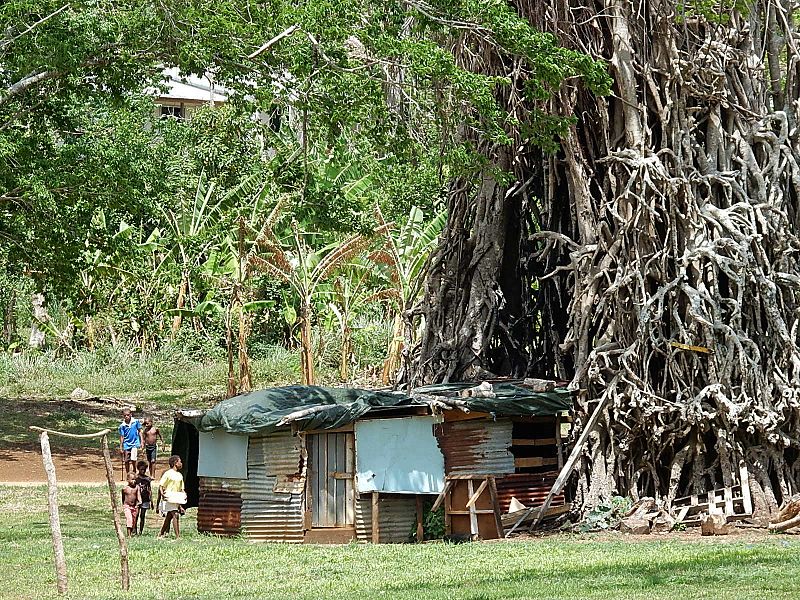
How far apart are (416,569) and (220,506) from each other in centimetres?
533

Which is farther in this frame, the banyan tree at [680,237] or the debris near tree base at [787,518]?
the banyan tree at [680,237]

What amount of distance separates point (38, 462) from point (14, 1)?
10593mm

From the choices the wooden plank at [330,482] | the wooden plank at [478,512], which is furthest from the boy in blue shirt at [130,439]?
the wooden plank at [478,512]

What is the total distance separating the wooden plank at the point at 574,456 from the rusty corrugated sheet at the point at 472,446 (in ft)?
2.31

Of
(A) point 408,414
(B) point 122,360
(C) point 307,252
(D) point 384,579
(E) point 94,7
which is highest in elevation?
(E) point 94,7

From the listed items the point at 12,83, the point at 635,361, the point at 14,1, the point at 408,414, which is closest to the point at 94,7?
the point at 14,1

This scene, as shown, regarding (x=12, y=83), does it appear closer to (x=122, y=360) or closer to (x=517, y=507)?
(x=517, y=507)

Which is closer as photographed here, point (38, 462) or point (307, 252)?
point (38, 462)

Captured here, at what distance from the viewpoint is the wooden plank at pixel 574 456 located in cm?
1504

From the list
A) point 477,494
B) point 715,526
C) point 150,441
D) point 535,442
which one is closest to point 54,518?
point 477,494

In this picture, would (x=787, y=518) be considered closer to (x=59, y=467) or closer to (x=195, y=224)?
(x=59, y=467)

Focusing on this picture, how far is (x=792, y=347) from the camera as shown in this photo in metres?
15.1

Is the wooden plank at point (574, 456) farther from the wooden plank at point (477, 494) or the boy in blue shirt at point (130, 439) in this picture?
the boy in blue shirt at point (130, 439)

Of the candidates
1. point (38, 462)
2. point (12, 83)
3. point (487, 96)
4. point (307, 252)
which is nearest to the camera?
point (487, 96)
